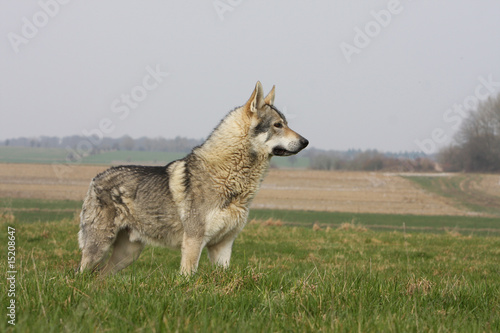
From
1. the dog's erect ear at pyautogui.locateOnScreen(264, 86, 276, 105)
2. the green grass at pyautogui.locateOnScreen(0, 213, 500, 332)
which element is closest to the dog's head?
the dog's erect ear at pyautogui.locateOnScreen(264, 86, 276, 105)

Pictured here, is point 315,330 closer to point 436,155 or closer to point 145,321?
point 145,321

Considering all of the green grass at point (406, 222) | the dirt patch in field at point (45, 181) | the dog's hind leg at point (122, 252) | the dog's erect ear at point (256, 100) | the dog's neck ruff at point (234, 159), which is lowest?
the green grass at point (406, 222)

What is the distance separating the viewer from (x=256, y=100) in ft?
22.2

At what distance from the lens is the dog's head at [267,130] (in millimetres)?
6668

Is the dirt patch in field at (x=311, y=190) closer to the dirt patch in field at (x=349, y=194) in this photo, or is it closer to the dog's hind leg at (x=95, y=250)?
the dirt patch in field at (x=349, y=194)

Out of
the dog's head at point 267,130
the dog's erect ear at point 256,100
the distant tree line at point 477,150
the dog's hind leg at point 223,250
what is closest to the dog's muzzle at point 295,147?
the dog's head at point 267,130

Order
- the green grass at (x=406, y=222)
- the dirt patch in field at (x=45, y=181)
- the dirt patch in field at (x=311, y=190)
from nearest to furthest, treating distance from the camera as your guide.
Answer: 1. the green grass at (x=406, y=222)
2. the dirt patch in field at (x=45, y=181)
3. the dirt patch in field at (x=311, y=190)

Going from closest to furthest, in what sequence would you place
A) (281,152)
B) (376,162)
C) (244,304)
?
(244,304)
(281,152)
(376,162)

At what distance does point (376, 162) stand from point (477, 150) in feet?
56.5

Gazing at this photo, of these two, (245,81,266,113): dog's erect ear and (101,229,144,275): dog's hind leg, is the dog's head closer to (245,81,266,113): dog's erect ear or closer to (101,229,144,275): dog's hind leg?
(245,81,266,113): dog's erect ear

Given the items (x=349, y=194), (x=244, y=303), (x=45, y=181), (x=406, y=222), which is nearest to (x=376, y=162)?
(x=349, y=194)

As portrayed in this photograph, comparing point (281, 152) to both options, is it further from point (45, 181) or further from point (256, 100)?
point (45, 181)

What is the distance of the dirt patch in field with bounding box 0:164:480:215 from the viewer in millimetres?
40188

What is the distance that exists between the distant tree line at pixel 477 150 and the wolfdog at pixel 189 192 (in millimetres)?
71445
